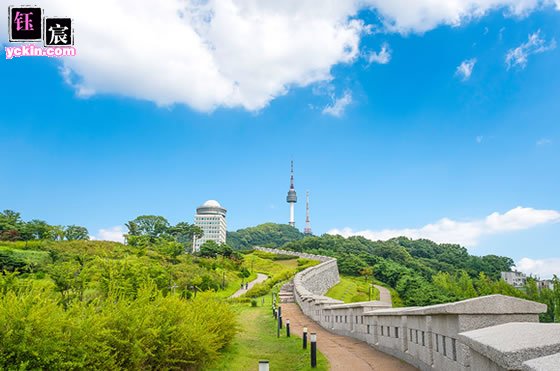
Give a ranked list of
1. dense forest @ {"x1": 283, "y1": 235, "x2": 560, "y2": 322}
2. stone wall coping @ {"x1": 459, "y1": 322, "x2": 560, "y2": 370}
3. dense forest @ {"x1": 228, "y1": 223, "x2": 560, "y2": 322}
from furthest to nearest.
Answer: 1. dense forest @ {"x1": 228, "y1": 223, "x2": 560, "y2": 322}
2. dense forest @ {"x1": 283, "y1": 235, "x2": 560, "y2": 322}
3. stone wall coping @ {"x1": 459, "y1": 322, "x2": 560, "y2": 370}

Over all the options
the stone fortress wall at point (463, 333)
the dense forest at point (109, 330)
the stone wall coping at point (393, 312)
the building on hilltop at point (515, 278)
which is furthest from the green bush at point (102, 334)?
the building on hilltop at point (515, 278)

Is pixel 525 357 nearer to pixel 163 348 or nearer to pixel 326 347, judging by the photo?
pixel 163 348

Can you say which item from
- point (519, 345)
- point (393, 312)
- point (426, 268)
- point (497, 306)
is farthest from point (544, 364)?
point (426, 268)

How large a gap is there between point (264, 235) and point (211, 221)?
2077 cm

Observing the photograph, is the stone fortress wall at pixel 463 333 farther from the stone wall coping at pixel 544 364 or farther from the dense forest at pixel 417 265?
the dense forest at pixel 417 265

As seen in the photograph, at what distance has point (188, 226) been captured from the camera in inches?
3718

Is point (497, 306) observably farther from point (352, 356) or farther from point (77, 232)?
point (77, 232)

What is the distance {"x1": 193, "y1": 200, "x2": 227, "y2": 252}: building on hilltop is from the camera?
153 m

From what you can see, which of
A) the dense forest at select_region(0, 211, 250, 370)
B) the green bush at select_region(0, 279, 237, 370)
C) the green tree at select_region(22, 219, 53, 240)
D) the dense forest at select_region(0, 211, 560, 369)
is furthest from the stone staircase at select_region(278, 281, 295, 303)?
the green tree at select_region(22, 219, 53, 240)

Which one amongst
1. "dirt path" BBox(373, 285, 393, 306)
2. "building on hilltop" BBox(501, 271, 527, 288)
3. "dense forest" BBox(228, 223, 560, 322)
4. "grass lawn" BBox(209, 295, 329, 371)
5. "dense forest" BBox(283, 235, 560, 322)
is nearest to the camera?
"grass lawn" BBox(209, 295, 329, 371)

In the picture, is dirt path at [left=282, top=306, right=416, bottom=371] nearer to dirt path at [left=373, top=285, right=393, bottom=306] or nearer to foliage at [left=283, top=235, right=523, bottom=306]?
foliage at [left=283, top=235, right=523, bottom=306]

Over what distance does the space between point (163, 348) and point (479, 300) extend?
→ 629 centimetres

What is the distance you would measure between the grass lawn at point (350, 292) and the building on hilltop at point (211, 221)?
93.9 meters

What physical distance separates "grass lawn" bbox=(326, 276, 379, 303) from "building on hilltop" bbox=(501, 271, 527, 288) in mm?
53954
